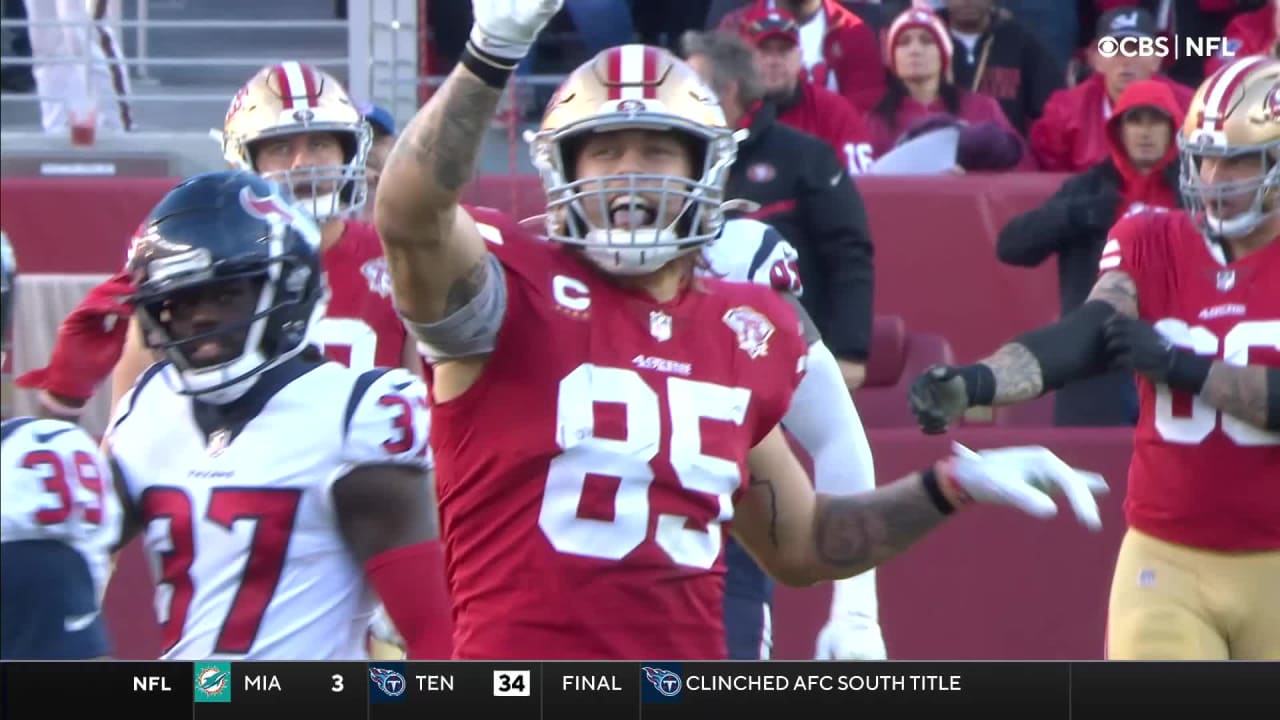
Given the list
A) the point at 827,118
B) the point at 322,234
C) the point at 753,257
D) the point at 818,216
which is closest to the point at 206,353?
the point at 753,257

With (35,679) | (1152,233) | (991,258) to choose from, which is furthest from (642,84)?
(991,258)

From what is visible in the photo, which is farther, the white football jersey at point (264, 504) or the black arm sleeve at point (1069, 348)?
the black arm sleeve at point (1069, 348)

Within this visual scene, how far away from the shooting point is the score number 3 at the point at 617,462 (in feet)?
8.96

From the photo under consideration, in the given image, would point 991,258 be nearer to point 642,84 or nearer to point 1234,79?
point 1234,79

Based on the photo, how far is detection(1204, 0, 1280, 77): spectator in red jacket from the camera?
6027 millimetres

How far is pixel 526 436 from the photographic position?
2.72 m

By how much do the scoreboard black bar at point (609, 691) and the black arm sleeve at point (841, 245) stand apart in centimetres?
203

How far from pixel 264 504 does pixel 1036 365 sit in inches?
61.6

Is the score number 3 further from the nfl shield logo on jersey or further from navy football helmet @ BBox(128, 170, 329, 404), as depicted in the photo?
navy football helmet @ BBox(128, 170, 329, 404)

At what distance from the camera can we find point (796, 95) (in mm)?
6152

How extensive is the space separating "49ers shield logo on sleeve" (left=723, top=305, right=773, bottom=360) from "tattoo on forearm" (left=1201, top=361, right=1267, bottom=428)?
121 cm

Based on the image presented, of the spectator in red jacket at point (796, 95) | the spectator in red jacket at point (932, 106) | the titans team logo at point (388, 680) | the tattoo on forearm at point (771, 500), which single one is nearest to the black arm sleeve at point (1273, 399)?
the tattoo on forearm at point (771, 500)

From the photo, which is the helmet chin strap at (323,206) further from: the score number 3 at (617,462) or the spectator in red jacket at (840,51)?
the spectator in red jacket at (840,51)

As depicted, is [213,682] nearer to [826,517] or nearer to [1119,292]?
[826,517]
